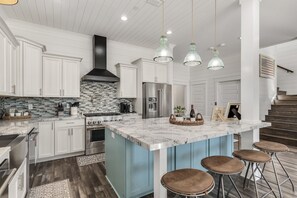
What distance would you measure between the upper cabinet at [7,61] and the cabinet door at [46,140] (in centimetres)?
87

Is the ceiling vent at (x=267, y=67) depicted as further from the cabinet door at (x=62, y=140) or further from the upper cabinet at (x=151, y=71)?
the cabinet door at (x=62, y=140)

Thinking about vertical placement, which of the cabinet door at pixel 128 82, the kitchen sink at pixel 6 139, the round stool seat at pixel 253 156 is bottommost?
the round stool seat at pixel 253 156

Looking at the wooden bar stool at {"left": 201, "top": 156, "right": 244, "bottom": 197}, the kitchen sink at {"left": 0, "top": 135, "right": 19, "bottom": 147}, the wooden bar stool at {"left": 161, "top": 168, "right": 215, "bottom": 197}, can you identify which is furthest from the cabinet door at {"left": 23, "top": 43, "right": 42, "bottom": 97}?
the wooden bar stool at {"left": 201, "top": 156, "right": 244, "bottom": 197}

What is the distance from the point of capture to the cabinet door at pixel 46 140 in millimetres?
3145

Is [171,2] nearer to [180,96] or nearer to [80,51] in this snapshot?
[80,51]

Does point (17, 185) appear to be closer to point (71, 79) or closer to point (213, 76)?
point (71, 79)

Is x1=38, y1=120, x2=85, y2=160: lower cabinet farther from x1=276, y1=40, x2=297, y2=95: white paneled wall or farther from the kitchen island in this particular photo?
x1=276, y1=40, x2=297, y2=95: white paneled wall

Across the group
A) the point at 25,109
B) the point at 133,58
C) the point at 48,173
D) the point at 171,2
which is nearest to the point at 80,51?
the point at 133,58

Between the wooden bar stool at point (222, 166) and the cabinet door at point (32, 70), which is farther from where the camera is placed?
the cabinet door at point (32, 70)

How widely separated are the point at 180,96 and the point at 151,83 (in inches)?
129

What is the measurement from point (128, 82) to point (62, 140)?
7.14 feet

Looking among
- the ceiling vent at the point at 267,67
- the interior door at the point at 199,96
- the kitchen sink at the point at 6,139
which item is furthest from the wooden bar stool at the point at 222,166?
the interior door at the point at 199,96

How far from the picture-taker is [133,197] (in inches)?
75.6

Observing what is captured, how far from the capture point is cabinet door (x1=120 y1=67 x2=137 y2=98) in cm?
435
